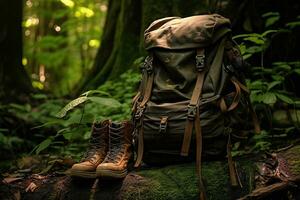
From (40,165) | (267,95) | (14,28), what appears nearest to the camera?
(267,95)

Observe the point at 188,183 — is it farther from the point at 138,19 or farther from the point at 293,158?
the point at 138,19

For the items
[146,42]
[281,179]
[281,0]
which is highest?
[281,0]

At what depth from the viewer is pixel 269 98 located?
3512 mm

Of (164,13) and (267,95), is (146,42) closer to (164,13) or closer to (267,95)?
(267,95)

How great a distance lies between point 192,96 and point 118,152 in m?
0.70

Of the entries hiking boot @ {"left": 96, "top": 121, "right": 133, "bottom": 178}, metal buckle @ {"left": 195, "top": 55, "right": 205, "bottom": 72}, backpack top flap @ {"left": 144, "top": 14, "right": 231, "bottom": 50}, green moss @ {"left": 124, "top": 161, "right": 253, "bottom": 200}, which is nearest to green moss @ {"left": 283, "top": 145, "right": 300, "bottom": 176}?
green moss @ {"left": 124, "top": 161, "right": 253, "bottom": 200}

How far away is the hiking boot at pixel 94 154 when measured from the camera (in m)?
2.80

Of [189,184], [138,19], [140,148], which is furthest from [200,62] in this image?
[138,19]

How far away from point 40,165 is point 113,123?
1351mm

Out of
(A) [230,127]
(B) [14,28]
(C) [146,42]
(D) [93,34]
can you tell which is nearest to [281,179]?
(A) [230,127]

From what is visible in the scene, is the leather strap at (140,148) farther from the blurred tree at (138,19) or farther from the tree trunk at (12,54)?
the tree trunk at (12,54)

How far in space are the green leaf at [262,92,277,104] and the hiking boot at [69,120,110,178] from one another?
140 cm

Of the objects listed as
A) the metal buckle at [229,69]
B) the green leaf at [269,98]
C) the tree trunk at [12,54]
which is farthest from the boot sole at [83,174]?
the tree trunk at [12,54]

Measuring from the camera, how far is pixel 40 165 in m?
4.05
